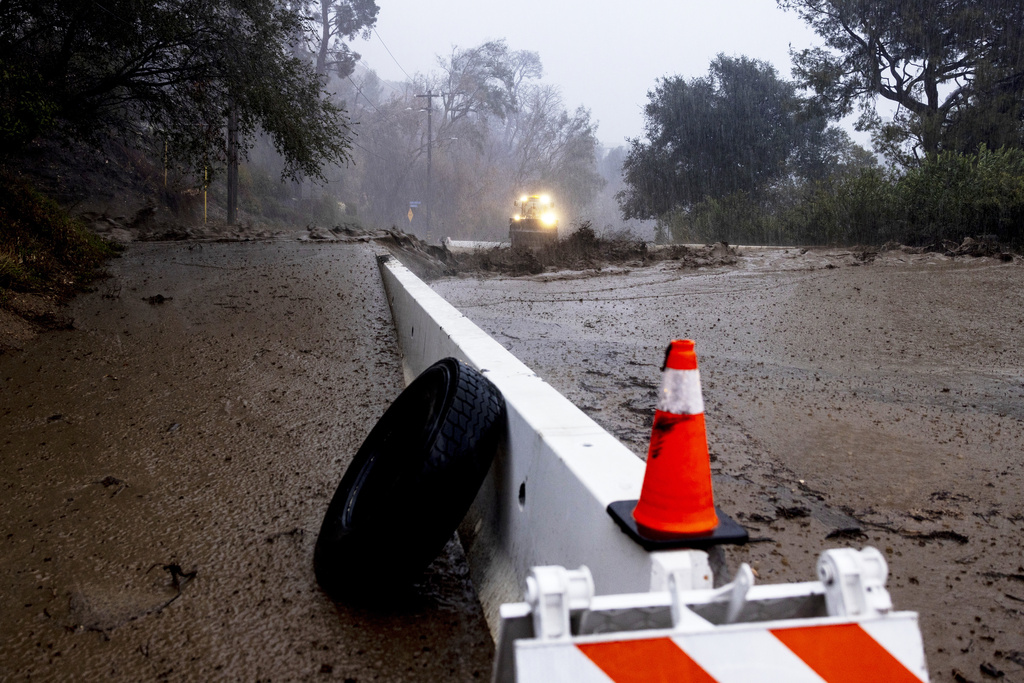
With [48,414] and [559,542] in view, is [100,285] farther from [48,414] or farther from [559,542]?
[559,542]

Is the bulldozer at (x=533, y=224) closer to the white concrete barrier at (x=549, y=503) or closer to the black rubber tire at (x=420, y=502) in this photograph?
the white concrete barrier at (x=549, y=503)

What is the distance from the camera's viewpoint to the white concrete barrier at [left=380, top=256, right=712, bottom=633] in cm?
200

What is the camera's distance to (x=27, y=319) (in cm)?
729

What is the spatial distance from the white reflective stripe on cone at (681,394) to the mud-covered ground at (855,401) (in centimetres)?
145

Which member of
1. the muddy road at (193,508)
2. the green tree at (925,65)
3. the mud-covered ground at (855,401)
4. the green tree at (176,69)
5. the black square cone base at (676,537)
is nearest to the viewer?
the black square cone base at (676,537)

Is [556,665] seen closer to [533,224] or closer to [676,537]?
[676,537]

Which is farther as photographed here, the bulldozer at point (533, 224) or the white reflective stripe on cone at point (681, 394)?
the bulldozer at point (533, 224)

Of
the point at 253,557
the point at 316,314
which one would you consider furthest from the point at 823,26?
the point at 253,557

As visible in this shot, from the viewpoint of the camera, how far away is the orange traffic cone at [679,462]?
6.22ft

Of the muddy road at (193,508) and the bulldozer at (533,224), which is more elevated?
the bulldozer at (533,224)

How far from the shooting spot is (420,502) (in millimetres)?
2787

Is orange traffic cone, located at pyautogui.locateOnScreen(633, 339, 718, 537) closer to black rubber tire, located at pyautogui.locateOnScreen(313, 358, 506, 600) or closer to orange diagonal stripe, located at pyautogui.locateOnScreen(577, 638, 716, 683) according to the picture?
orange diagonal stripe, located at pyautogui.locateOnScreen(577, 638, 716, 683)

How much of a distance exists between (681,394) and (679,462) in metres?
0.17

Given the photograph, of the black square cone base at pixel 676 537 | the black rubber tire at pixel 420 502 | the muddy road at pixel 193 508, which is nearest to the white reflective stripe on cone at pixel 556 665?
the black square cone base at pixel 676 537
